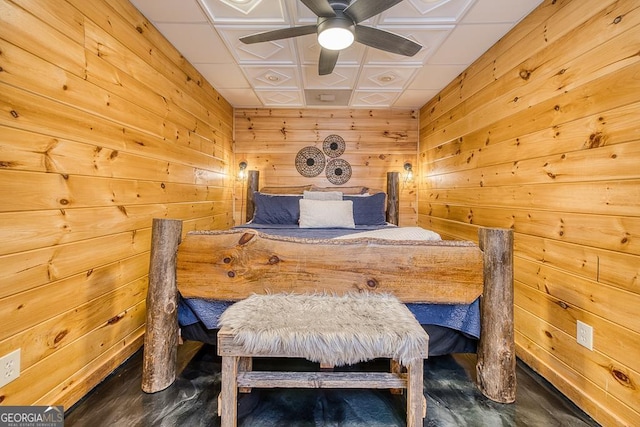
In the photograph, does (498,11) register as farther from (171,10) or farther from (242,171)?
(242,171)

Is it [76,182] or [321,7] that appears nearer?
[76,182]

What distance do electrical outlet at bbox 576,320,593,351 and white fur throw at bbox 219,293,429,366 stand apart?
3.39 feet

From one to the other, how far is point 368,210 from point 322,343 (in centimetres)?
225

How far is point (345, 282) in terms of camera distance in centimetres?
139

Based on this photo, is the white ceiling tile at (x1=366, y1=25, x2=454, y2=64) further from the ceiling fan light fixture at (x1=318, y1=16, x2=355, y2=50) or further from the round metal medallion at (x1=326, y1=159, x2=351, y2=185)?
the round metal medallion at (x1=326, y1=159, x2=351, y2=185)

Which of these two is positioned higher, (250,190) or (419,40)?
(419,40)

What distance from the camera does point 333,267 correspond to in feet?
4.58

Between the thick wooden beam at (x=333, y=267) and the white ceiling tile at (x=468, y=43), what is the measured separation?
1.73 metres

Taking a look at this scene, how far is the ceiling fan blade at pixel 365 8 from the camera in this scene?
1.54 m

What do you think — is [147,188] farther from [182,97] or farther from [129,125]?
[182,97]

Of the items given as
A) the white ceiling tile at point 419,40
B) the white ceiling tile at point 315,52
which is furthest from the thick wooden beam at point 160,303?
the white ceiling tile at point 419,40

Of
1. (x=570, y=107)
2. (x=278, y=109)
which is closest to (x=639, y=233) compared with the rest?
(x=570, y=107)

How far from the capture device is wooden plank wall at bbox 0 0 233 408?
115 centimetres

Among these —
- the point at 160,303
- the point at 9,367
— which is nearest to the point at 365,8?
the point at 160,303
